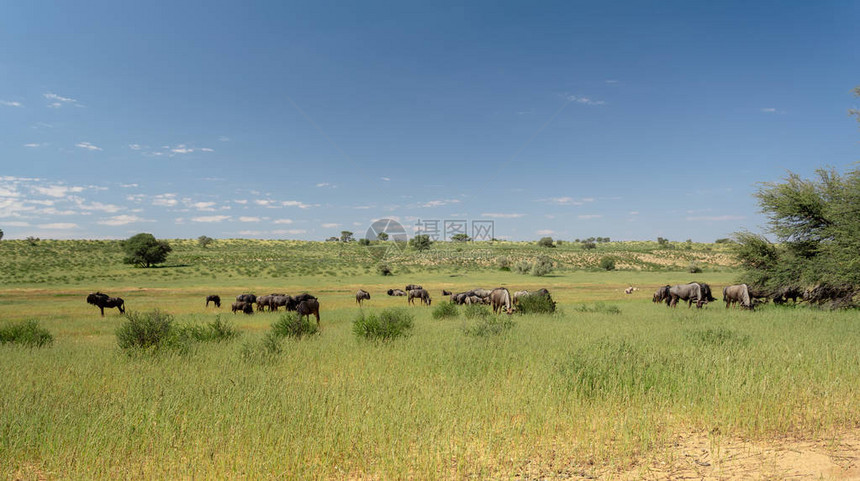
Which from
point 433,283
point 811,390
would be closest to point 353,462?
point 811,390

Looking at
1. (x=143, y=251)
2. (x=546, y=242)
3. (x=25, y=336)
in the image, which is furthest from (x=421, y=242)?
(x=25, y=336)

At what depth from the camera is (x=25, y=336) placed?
13.1m

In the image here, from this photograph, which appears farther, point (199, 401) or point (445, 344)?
point (445, 344)

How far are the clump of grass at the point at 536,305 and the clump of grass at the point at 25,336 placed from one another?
19.8m

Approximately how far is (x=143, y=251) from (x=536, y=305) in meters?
69.9

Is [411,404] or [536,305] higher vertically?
[411,404]

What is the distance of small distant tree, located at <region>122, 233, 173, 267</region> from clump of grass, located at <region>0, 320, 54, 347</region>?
60.9 metres

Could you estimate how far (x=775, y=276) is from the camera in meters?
21.9

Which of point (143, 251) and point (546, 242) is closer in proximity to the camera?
point (143, 251)

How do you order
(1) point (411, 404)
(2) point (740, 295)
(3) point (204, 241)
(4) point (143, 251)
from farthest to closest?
(3) point (204, 241), (4) point (143, 251), (2) point (740, 295), (1) point (411, 404)

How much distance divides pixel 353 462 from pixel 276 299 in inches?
875

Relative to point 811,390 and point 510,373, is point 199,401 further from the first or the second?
point 811,390

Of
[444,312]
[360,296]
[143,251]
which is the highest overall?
[143,251]

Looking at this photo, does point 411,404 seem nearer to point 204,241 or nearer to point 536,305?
point 536,305
